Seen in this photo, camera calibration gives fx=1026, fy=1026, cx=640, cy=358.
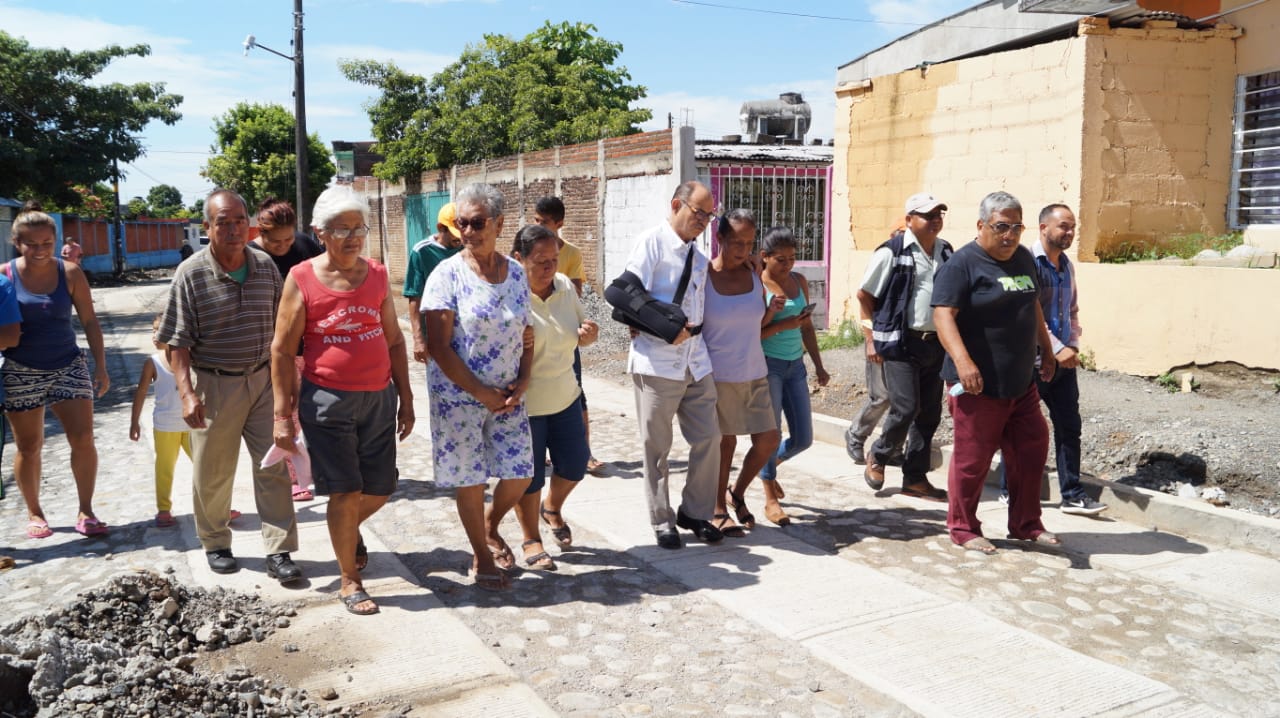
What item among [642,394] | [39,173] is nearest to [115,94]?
[39,173]

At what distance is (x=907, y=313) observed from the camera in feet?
20.7

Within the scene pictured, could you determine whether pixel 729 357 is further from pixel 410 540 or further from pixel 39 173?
pixel 39 173

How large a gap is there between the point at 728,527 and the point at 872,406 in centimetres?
176

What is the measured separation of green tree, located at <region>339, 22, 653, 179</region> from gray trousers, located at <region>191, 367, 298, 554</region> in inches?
835

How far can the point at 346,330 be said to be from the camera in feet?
14.6

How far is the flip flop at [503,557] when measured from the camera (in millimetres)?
5145

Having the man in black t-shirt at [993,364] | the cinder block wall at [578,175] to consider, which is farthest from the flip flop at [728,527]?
the cinder block wall at [578,175]

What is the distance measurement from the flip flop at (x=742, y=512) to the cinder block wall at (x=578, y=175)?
9.28 metres

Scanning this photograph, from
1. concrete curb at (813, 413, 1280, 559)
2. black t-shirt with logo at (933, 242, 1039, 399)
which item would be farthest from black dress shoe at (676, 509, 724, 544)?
concrete curb at (813, 413, 1280, 559)

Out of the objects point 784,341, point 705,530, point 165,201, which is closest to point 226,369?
point 705,530

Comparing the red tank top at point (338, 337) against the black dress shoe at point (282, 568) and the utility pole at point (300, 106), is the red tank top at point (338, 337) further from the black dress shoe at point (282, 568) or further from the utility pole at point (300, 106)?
the utility pole at point (300, 106)

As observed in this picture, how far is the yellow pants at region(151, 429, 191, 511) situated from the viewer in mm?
5871

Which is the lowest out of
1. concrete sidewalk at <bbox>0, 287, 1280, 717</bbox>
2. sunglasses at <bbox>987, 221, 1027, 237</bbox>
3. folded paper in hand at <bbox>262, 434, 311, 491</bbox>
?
concrete sidewalk at <bbox>0, 287, 1280, 717</bbox>

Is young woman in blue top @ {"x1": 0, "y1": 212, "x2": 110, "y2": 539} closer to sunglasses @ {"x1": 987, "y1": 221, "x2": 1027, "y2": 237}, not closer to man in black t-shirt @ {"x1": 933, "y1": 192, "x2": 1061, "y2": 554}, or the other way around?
man in black t-shirt @ {"x1": 933, "y1": 192, "x2": 1061, "y2": 554}
